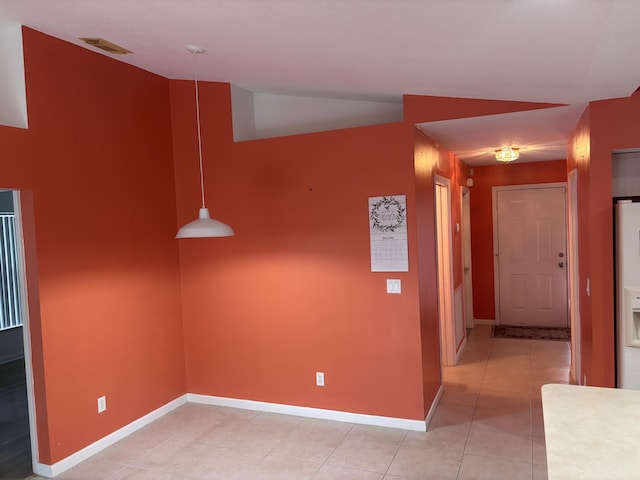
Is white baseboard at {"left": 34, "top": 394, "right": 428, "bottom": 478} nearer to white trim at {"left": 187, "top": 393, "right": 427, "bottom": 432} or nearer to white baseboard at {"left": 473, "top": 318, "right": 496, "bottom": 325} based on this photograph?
white trim at {"left": 187, "top": 393, "right": 427, "bottom": 432}

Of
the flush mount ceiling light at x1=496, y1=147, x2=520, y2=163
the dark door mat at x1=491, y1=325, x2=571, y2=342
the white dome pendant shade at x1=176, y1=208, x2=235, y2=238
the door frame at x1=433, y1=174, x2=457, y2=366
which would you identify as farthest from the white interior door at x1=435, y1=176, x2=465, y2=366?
the white dome pendant shade at x1=176, y1=208, x2=235, y2=238

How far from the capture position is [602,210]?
3.05 metres

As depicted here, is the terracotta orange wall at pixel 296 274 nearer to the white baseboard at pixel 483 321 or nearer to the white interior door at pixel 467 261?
the white interior door at pixel 467 261

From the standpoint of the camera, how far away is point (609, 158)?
300cm

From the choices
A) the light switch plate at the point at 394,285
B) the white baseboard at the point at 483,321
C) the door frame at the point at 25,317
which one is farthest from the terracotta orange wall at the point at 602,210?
the door frame at the point at 25,317

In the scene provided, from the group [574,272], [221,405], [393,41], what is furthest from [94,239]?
[574,272]

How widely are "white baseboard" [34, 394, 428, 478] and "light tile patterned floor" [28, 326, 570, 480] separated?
0.05 meters

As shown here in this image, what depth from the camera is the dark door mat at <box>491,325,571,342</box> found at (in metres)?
5.78

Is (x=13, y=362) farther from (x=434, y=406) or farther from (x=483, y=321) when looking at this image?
(x=483, y=321)

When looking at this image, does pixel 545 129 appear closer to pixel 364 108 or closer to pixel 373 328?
pixel 364 108

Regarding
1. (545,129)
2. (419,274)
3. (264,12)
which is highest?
(264,12)

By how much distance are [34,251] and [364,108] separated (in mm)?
2661

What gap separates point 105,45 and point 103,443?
278 cm

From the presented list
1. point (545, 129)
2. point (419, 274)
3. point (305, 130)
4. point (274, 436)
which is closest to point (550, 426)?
point (419, 274)
